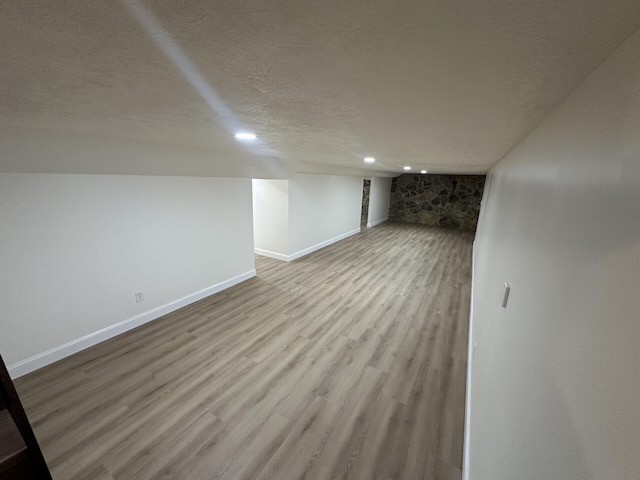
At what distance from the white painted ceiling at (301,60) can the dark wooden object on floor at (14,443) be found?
0.86 metres

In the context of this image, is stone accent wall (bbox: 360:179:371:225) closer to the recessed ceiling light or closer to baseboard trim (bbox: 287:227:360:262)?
baseboard trim (bbox: 287:227:360:262)

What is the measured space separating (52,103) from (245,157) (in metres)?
1.95

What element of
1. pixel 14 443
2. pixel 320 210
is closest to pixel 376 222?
pixel 320 210

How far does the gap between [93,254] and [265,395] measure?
2.07 m

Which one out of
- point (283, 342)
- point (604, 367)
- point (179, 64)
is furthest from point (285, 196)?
point (604, 367)

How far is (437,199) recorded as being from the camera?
8.99m

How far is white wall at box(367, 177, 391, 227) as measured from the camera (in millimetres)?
8445

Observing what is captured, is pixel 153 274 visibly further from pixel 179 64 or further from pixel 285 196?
pixel 179 64

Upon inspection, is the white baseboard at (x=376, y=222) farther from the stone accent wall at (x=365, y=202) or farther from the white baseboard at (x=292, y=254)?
the white baseboard at (x=292, y=254)

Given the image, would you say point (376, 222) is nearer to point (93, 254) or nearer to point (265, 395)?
point (265, 395)

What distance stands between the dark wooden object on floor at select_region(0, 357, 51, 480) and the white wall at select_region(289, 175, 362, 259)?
14.1 feet

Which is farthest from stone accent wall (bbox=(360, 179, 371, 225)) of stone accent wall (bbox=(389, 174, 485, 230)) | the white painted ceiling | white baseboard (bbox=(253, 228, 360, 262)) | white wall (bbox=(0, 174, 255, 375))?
the white painted ceiling

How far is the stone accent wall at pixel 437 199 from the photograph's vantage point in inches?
336

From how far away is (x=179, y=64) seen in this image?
61 centimetres
